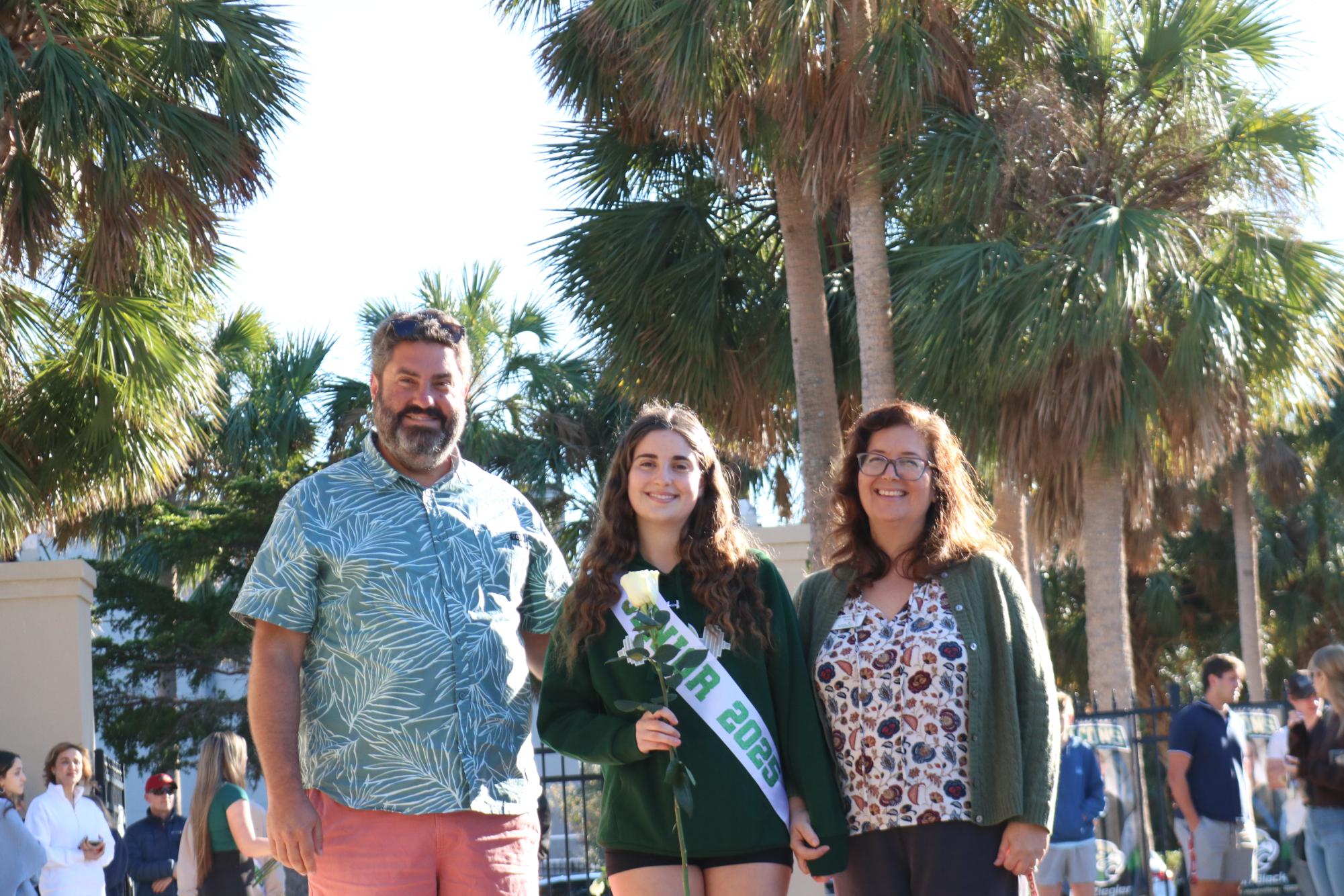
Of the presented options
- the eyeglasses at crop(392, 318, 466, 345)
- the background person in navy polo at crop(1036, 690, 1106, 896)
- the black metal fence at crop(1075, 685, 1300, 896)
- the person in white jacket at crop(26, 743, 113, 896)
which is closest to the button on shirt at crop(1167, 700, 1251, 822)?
the background person in navy polo at crop(1036, 690, 1106, 896)

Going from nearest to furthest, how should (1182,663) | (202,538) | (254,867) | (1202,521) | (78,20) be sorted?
(254,867)
(78,20)
(202,538)
(1202,521)
(1182,663)

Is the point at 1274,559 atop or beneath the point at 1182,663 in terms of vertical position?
atop

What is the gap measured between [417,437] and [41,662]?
7.25 metres

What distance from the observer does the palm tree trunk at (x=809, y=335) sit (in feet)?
33.3

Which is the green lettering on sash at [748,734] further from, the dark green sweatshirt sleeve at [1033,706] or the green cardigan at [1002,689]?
the dark green sweatshirt sleeve at [1033,706]

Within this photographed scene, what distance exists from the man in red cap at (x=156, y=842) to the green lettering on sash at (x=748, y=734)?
617 centimetres

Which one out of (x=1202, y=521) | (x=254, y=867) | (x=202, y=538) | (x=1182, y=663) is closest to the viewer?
(x=254, y=867)

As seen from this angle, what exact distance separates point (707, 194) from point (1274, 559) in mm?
16881

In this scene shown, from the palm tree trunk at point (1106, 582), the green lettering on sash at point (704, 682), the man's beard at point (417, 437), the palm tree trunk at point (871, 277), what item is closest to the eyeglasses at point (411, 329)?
the man's beard at point (417, 437)

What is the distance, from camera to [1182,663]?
88.0 ft

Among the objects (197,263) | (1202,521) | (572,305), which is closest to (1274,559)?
(1202,521)

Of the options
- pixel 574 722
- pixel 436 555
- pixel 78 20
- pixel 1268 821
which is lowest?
pixel 1268 821

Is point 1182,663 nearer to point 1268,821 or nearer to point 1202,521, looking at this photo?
point 1202,521

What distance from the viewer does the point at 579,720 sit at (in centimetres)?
314
